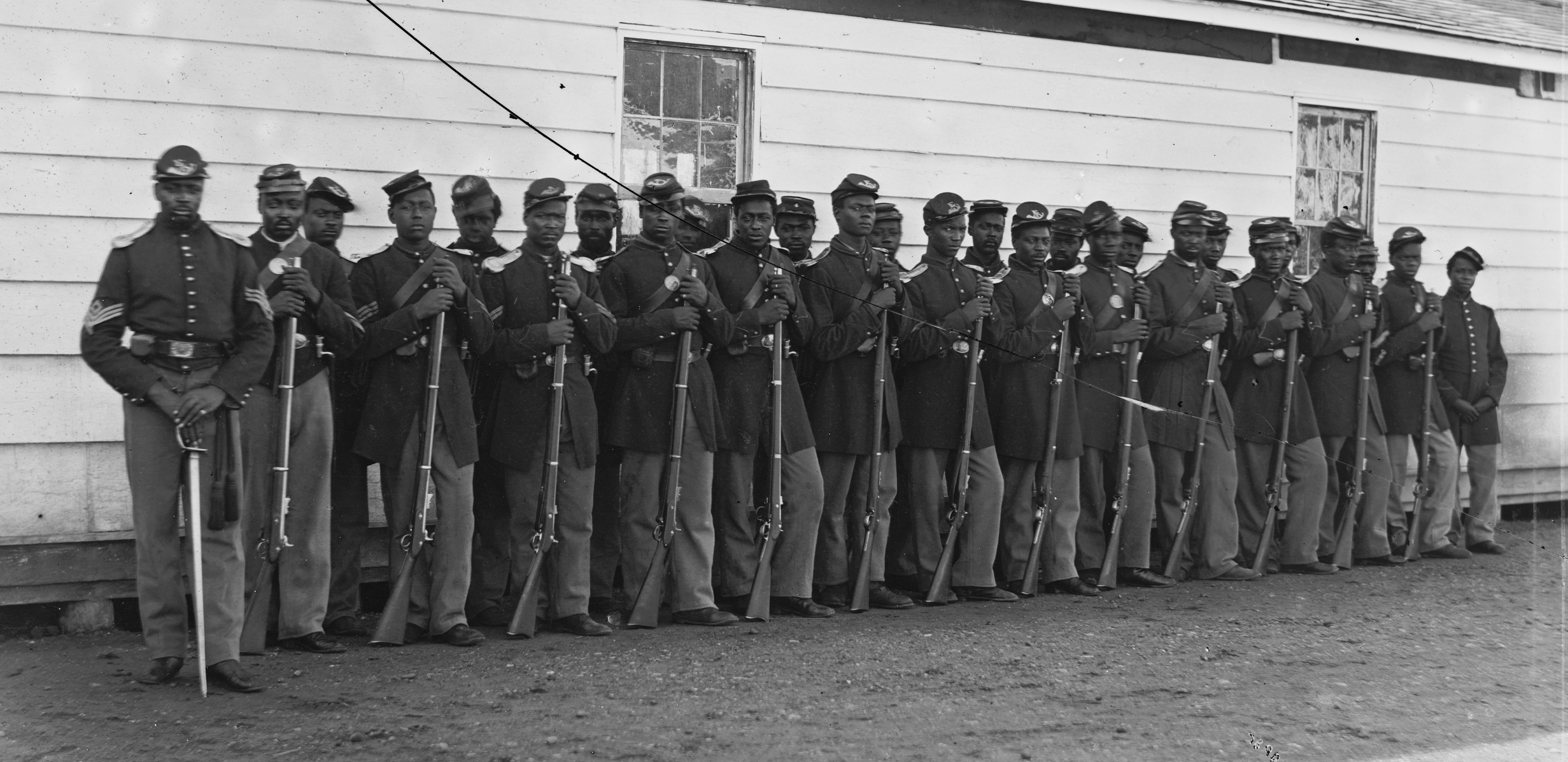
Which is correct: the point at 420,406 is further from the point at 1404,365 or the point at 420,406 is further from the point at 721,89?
the point at 1404,365

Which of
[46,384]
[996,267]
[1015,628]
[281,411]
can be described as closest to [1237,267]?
[996,267]

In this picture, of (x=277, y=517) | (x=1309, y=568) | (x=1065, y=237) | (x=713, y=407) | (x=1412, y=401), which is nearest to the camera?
(x=277, y=517)

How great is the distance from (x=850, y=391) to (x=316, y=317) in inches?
100

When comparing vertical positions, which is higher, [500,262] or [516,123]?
[516,123]

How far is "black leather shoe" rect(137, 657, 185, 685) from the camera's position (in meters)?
5.41

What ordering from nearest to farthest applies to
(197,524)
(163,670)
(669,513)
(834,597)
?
(197,524), (163,670), (669,513), (834,597)

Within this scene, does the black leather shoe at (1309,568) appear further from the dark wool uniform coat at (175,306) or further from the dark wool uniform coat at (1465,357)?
the dark wool uniform coat at (175,306)

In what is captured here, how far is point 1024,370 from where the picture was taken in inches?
302

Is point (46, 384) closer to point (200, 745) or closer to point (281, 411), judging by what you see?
point (281, 411)

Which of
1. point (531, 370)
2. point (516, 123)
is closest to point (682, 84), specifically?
point (516, 123)

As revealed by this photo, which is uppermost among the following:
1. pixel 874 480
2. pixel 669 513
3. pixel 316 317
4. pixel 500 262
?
pixel 500 262

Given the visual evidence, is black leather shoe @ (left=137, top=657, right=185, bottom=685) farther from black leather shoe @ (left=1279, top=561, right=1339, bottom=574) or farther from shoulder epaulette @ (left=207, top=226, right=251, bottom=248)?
black leather shoe @ (left=1279, top=561, right=1339, bottom=574)

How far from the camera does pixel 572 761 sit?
4.52 metres

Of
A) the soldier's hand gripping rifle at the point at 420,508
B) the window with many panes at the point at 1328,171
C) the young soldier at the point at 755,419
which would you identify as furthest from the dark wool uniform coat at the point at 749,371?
the window with many panes at the point at 1328,171
